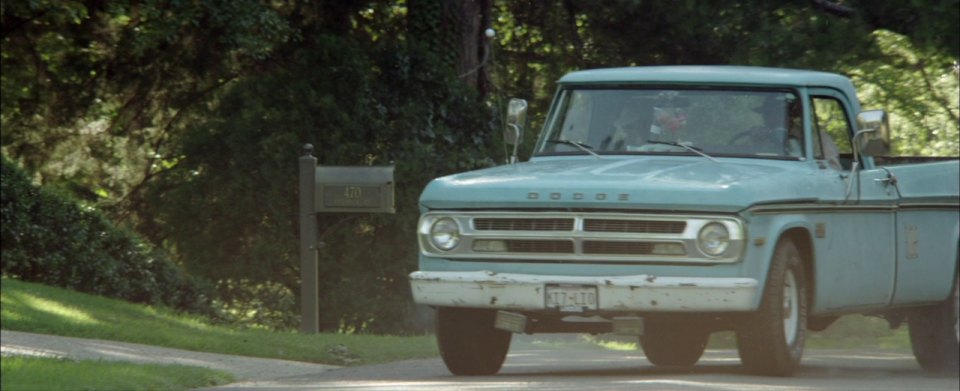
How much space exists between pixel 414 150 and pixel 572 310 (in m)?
12.3

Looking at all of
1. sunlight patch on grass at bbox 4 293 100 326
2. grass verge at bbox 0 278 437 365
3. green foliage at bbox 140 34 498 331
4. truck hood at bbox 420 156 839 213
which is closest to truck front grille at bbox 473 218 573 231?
truck hood at bbox 420 156 839 213

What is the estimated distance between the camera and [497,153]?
23969 mm

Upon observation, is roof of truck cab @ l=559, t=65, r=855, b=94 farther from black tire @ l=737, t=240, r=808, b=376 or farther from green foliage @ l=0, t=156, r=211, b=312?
green foliage @ l=0, t=156, r=211, b=312

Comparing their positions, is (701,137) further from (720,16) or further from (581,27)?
(581,27)

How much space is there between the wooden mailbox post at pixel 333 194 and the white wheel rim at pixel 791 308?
655 centimetres

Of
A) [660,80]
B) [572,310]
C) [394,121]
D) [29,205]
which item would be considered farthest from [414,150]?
[572,310]

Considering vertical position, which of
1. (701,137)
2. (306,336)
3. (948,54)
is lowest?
(306,336)

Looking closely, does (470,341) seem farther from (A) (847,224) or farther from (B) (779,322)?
(A) (847,224)

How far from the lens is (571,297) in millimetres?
10906

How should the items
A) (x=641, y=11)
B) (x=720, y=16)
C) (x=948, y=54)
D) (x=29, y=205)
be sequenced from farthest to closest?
1. (x=641, y=11)
2. (x=720, y=16)
3. (x=948, y=54)
4. (x=29, y=205)

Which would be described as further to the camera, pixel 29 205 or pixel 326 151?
pixel 326 151

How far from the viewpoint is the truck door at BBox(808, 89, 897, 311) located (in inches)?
472

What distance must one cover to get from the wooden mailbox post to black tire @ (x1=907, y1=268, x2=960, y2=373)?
5344 millimetres

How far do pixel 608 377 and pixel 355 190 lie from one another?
6273mm
